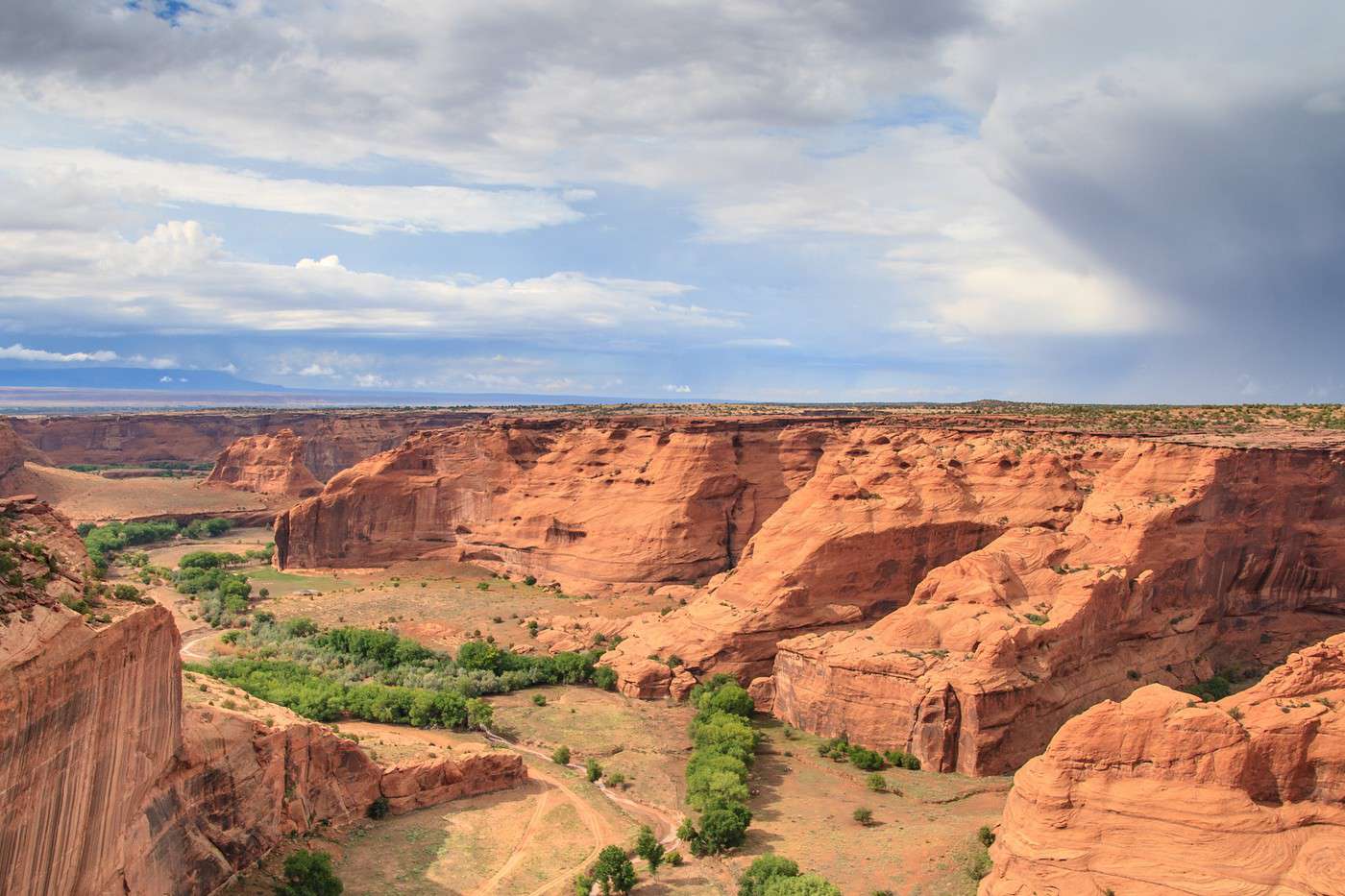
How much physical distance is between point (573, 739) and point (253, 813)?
55.4 ft

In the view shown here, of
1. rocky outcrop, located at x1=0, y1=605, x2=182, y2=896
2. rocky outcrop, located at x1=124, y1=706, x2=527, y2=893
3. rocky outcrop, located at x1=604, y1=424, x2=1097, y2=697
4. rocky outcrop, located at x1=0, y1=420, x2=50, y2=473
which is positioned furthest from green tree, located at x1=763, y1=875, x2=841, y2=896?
rocky outcrop, located at x1=0, y1=420, x2=50, y2=473

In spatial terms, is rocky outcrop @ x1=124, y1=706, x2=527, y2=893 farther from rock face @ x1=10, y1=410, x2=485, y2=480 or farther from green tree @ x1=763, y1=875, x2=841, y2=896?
rock face @ x1=10, y1=410, x2=485, y2=480

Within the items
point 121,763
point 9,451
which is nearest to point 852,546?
point 121,763

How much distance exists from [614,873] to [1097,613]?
75.7 ft

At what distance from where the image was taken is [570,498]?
69.3 meters

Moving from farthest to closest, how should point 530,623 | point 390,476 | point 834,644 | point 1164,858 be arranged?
point 390,476, point 530,623, point 834,644, point 1164,858

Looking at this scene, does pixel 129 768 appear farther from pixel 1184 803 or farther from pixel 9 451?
pixel 9 451

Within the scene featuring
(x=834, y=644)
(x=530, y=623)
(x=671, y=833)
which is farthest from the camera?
(x=530, y=623)

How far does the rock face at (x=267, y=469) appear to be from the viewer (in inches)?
4222

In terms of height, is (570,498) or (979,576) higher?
(979,576)

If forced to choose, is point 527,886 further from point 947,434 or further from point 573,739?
point 947,434

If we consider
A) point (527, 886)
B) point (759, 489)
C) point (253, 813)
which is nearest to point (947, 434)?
point (759, 489)

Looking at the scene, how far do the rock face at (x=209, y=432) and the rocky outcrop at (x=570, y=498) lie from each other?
50.5 metres

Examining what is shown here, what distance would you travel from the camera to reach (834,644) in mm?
40188
